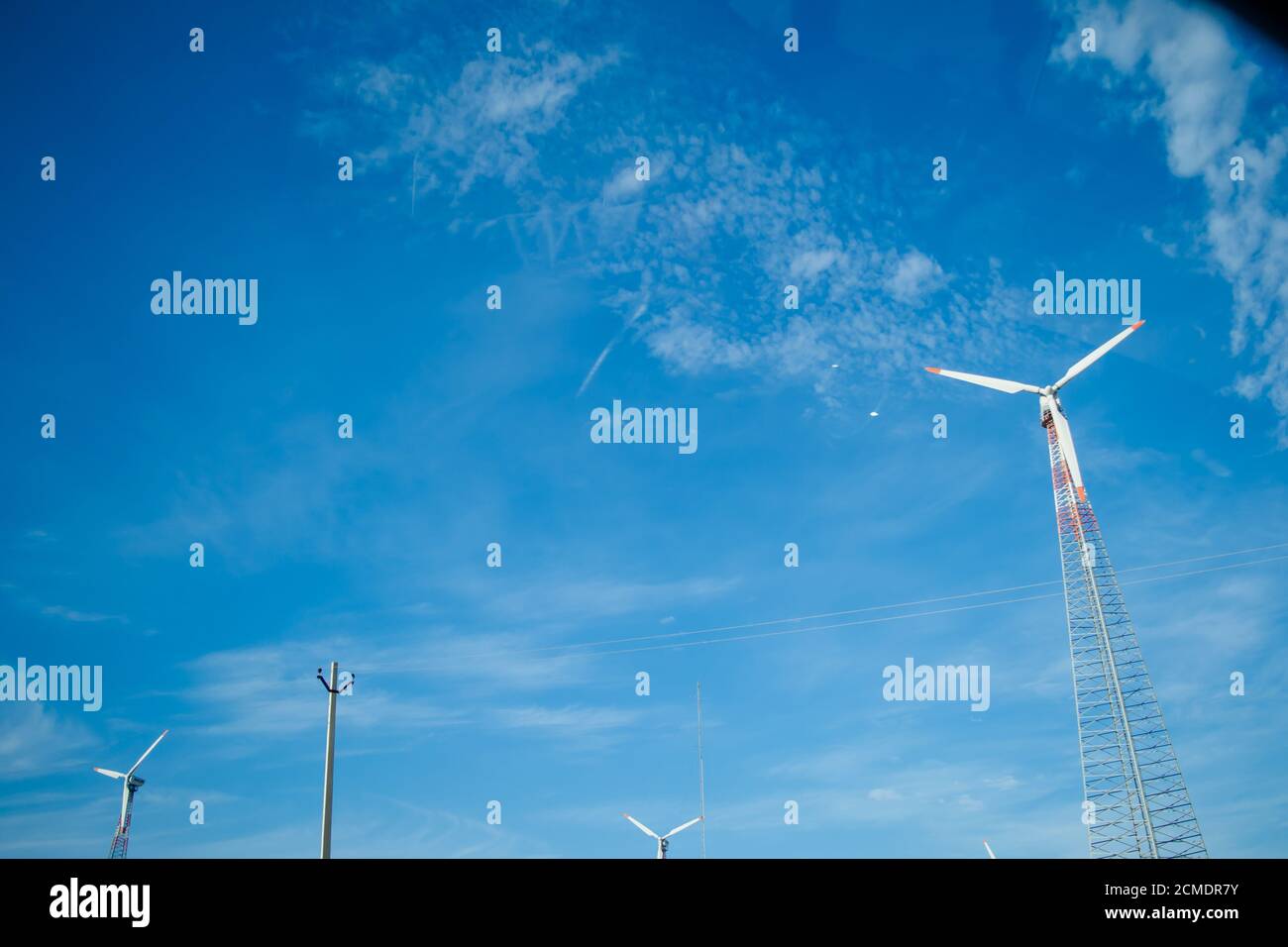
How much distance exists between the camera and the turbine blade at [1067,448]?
64500 millimetres

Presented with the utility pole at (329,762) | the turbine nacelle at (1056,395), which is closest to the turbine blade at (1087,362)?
the turbine nacelle at (1056,395)

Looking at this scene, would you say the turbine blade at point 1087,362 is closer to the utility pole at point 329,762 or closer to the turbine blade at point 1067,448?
the turbine blade at point 1067,448

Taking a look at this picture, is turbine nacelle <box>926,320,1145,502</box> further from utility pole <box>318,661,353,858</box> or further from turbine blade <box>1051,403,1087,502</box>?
utility pole <box>318,661,353,858</box>

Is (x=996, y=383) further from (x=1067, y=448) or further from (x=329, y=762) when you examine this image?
(x=329, y=762)

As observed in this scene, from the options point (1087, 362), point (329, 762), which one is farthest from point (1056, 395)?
point (329, 762)

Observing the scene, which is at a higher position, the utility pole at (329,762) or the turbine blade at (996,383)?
the turbine blade at (996,383)

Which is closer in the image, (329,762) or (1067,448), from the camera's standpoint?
(329,762)

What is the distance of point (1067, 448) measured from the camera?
2557 inches
